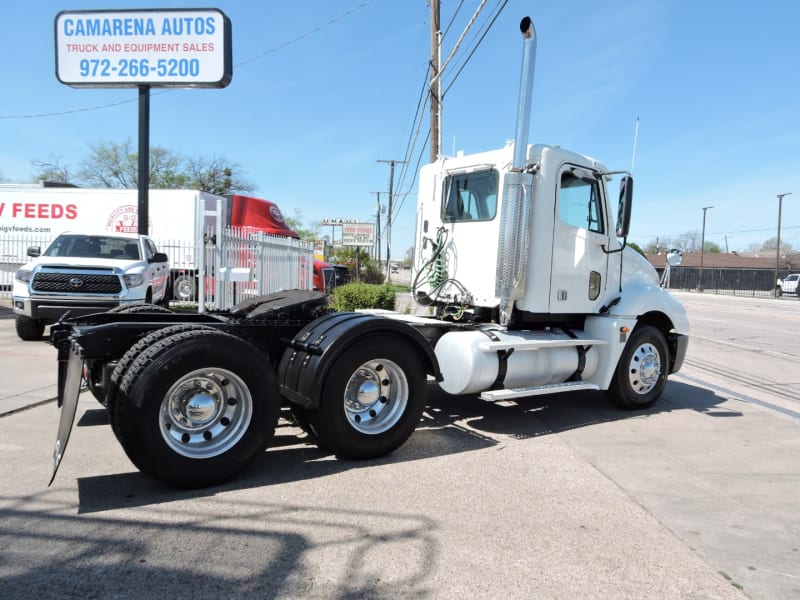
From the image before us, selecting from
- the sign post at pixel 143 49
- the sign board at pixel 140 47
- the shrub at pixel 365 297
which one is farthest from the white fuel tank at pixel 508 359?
the sign board at pixel 140 47

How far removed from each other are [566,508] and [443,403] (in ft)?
9.65

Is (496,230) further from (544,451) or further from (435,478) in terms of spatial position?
(435,478)

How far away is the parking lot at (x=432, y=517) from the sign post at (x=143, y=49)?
981cm

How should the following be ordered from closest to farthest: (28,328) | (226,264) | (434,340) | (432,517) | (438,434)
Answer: (432,517)
(438,434)
(434,340)
(28,328)
(226,264)

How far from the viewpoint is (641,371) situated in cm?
661

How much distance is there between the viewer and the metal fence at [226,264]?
1273 cm

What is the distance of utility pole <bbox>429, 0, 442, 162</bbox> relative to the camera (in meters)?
16.2

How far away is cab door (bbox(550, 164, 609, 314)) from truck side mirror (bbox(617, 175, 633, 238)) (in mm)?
323

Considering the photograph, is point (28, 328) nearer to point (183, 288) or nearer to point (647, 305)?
point (183, 288)

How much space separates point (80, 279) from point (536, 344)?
313 inches

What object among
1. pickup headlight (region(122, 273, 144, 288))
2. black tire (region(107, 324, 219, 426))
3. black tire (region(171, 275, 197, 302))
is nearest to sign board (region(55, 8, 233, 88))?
pickup headlight (region(122, 273, 144, 288))

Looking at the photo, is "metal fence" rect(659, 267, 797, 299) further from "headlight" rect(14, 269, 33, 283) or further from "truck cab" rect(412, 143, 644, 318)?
"headlight" rect(14, 269, 33, 283)

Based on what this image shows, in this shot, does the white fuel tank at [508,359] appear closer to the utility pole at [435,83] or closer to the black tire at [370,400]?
the black tire at [370,400]

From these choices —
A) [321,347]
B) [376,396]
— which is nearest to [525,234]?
[376,396]
